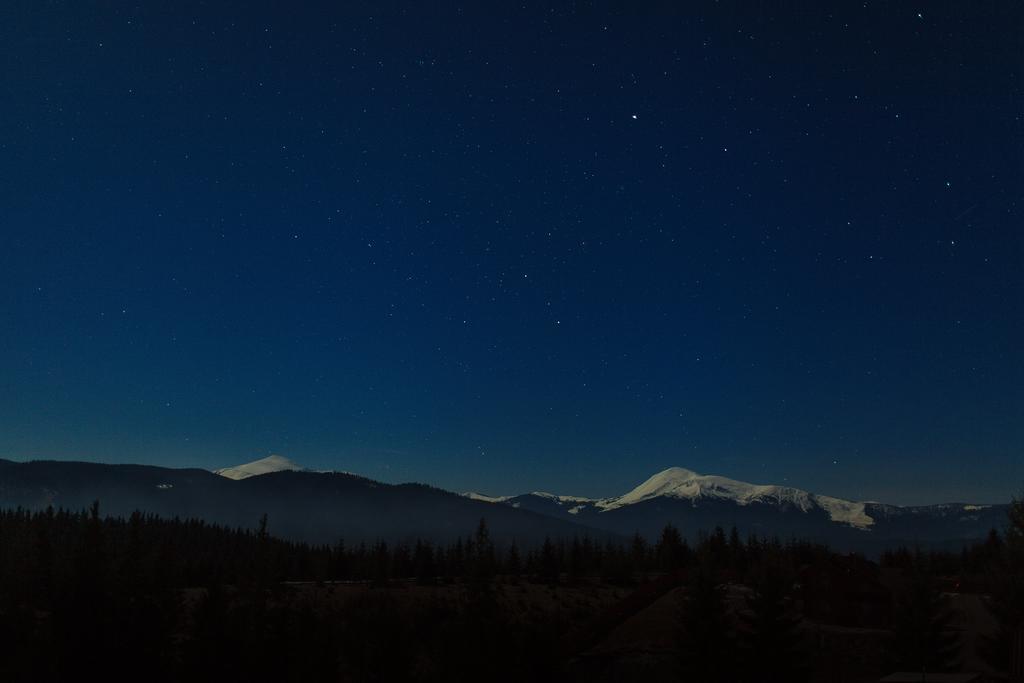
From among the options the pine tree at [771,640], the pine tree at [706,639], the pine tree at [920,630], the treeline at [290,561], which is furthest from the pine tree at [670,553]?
the pine tree at [706,639]

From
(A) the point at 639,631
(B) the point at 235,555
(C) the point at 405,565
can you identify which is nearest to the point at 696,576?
(A) the point at 639,631

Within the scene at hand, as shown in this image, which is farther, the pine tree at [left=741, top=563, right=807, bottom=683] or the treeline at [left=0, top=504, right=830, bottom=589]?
the treeline at [left=0, top=504, right=830, bottom=589]

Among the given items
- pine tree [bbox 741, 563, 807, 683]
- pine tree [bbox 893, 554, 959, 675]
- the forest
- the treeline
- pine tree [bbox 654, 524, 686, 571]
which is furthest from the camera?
pine tree [bbox 654, 524, 686, 571]

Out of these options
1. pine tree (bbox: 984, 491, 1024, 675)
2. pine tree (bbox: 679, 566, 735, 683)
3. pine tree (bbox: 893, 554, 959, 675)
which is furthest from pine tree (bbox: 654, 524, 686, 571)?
pine tree (bbox: 679, 566, 735, 683)

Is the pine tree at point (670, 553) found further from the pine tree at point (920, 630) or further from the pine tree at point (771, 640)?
the pine tree at point (771, 640)

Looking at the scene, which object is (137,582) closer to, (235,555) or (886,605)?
(886,605)

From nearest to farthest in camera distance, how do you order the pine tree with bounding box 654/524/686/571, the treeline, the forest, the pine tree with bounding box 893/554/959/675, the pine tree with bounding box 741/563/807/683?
the pine tree with bounding box 741/563/807/683 → the forest → the pine tree with bounding box 893/554/959/675 → the treeline → the pine tree with bounding box 654/524/686/571

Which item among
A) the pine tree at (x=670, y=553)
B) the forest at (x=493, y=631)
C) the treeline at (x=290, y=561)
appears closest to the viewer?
the forest at (x=493, y=631)

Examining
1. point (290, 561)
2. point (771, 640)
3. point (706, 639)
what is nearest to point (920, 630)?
point (771, 640)

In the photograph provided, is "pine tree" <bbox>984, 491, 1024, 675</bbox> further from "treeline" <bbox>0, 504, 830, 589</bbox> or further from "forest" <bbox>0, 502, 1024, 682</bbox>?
"treeline" <bbox>0, 504, 830, 589</bbox>

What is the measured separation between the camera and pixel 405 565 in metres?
130

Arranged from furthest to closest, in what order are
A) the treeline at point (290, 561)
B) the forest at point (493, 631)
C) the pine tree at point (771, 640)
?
the treeline at point (290, 561), the forest at point (493, 631), the pine tree at point (771, 640)

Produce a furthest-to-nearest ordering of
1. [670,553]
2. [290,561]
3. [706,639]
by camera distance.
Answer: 1. [290,561]
2. [670,553]
3. [706,639]

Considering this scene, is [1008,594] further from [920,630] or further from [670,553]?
[670,553]
